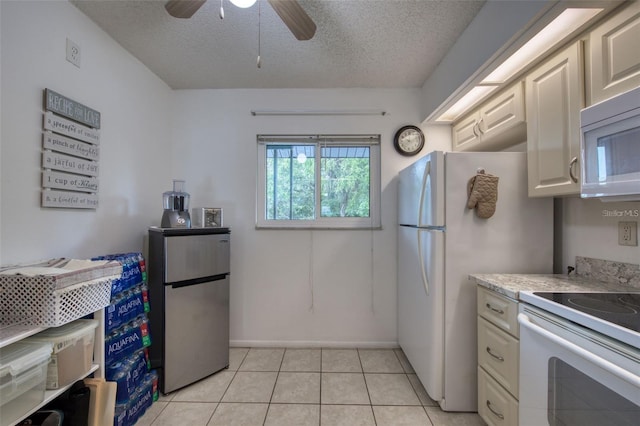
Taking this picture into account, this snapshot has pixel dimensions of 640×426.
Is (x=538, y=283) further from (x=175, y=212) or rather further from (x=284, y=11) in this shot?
(x=175, y=212)

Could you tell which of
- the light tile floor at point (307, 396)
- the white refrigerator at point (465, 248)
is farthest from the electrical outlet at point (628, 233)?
the light tile floor at point (307, 396)

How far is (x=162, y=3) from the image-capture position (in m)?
1.55

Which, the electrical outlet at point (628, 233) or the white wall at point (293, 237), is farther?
the white wall at point (293, 237)

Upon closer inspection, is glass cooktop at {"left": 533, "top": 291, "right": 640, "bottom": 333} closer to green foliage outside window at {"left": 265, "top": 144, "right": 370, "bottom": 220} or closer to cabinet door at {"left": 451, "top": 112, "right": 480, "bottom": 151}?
cabinet door at {"left": 451, "top": 112, "right": 480, "bottom": 151}

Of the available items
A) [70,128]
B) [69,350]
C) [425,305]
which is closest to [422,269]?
[425,305]

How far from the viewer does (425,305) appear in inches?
71.1

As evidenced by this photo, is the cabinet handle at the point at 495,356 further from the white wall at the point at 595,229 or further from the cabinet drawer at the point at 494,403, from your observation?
the white wall at the point at 595,229

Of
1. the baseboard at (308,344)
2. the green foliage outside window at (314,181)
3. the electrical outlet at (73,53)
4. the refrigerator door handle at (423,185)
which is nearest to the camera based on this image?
the electrical outlet at (73,53)

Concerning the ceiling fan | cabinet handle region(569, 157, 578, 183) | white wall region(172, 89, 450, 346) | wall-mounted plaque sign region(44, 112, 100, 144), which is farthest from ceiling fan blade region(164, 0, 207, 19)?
cabinet handle region(569, 157, 578, 183)

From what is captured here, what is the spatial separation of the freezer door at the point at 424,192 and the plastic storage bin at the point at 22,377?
2.03m

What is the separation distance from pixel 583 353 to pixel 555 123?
3.70ft

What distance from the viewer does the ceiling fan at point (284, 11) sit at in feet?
4.09

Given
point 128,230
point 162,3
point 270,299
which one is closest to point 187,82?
point 162,3

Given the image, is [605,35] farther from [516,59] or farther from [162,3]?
[162,3]
